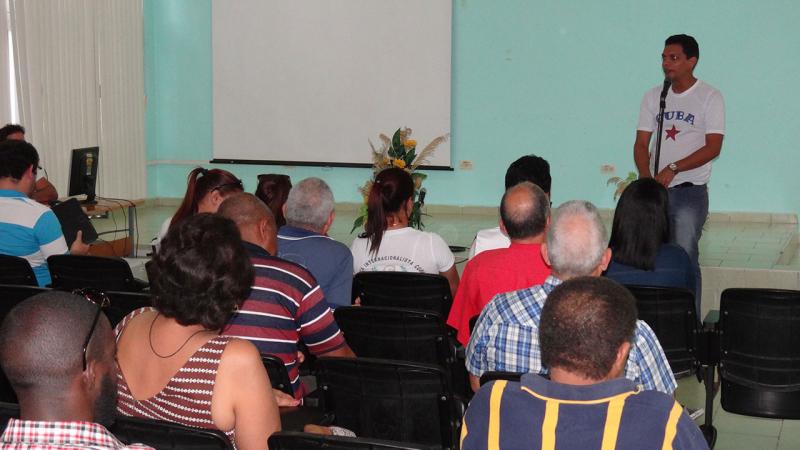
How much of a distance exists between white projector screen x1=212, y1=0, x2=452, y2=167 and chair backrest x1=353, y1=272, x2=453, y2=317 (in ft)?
22.9

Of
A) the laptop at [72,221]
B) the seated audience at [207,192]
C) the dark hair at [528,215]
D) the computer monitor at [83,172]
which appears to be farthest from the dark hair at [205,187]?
the computer monitor at [83,172]

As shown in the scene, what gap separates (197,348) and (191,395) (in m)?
0.11

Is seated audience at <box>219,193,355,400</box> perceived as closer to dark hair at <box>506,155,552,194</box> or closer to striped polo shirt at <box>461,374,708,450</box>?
striped polo shirt at <box>461,374,708,450</box>

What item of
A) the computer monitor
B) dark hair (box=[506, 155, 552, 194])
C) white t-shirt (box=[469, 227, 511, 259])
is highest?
dark hair (box=[506, 155, 552, 194])

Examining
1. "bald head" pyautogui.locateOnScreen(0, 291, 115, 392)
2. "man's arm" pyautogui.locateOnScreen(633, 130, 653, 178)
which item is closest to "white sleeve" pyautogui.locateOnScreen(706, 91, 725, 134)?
"man's arm" pyautogui.locateOnScreen(633, 130, 653, 178)

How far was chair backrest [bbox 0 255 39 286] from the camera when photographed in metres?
4.48

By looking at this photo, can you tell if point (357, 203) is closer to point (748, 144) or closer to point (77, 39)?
point (77, 39)

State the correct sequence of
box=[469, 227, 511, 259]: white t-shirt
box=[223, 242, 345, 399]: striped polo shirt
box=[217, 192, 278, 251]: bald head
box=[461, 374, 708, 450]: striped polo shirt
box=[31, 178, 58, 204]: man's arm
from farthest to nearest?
1. box=[31, 178, 58, 204]: man's arm
2. box=[469, 227, 511, 259]: white t-shirt
3. box=[217, 192, 278, 251]: bald head
4. box=[223, 242, 345, 399]: striped polo shirt
5. box=[461, 374, 708, 450]: striped polo shirt

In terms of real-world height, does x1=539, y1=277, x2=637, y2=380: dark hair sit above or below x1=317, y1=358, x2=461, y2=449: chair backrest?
above

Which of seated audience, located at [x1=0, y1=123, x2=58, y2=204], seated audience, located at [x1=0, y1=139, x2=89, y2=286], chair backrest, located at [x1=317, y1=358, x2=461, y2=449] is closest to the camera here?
chair backrest, located at [x1=317, y1=358, x2=461, y2=449]

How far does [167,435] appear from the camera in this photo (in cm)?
221

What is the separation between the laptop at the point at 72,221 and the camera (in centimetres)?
511

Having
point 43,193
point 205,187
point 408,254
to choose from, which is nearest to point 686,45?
point 408,254

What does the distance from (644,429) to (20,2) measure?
31.1 feet
